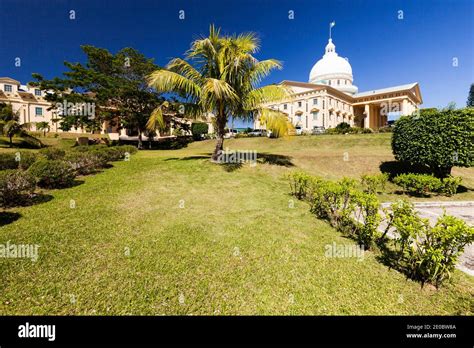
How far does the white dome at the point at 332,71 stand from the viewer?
60000 mm

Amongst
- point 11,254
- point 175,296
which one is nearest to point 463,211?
point 175,296

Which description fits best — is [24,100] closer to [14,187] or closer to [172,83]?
[172,83]

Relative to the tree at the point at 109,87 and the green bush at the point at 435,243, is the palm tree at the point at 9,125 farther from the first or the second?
the green bush at the point at 435,243

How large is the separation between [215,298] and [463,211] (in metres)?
10.7

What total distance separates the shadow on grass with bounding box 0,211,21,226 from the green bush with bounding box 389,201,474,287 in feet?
28.6

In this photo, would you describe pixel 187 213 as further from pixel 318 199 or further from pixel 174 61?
pixel 174 61

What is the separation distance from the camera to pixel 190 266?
12.5ft

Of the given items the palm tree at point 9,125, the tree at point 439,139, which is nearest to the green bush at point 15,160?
the palm tree at point 9,125

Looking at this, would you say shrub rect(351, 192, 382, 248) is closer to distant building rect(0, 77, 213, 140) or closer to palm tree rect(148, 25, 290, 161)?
palm tree rect(148, 25, 290, 161)

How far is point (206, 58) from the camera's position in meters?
12.3

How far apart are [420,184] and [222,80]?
1159 cm

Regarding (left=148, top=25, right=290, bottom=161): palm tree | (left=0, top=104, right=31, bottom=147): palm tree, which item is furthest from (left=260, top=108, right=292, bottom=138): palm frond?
(left=0, top=104, right=31, bottom=147): palm tree

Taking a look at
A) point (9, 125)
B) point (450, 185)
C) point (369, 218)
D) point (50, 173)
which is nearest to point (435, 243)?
point (369, 218)

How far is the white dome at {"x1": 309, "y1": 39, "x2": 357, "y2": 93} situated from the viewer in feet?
197
